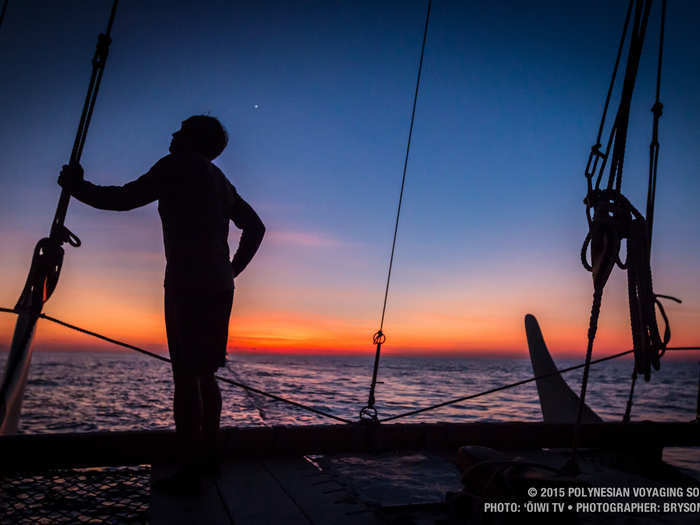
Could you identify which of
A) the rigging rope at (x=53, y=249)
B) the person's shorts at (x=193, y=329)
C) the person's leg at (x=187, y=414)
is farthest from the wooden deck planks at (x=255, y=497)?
the rigging rope at (x=53, y=249)

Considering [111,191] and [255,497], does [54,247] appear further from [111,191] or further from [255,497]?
[255,497]

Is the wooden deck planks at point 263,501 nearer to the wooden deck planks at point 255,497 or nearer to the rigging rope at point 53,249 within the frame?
the wooden deck planks at point 255,497

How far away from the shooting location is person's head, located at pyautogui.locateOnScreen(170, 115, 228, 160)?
105 inches

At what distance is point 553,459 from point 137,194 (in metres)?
3.61

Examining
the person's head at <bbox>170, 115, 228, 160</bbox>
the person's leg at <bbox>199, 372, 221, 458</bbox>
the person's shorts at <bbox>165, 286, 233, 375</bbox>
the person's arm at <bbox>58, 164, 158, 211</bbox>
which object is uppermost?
the person's head at <bbox>170, 115, 228, 160</bbox>

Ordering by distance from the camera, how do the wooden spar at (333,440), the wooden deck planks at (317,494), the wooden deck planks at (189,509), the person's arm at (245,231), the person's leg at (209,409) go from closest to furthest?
the wooden deck planks at (189,509)
the wooden deck planks at (317,494)
the person's leg at (209,409)
the wooden spar at (333,440)
the person's arm at (245,231)

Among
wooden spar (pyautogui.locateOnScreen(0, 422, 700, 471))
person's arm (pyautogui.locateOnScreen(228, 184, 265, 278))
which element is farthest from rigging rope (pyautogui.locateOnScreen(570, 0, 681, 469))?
person's arm (pyautogui.locateOnScreen(228, 184, 265, 278))

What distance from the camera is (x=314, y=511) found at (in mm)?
2201

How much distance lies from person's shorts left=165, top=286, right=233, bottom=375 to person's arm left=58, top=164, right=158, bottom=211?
53 cm

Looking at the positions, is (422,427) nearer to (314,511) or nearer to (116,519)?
(314,511)

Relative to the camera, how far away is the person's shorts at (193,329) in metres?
2.44

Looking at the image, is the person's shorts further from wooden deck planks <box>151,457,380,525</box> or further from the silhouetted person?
wooden deck planks <box>151,457,380,525</box>

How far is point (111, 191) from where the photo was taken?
2305mm

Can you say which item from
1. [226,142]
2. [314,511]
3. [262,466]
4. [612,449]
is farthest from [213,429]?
[612,449]
